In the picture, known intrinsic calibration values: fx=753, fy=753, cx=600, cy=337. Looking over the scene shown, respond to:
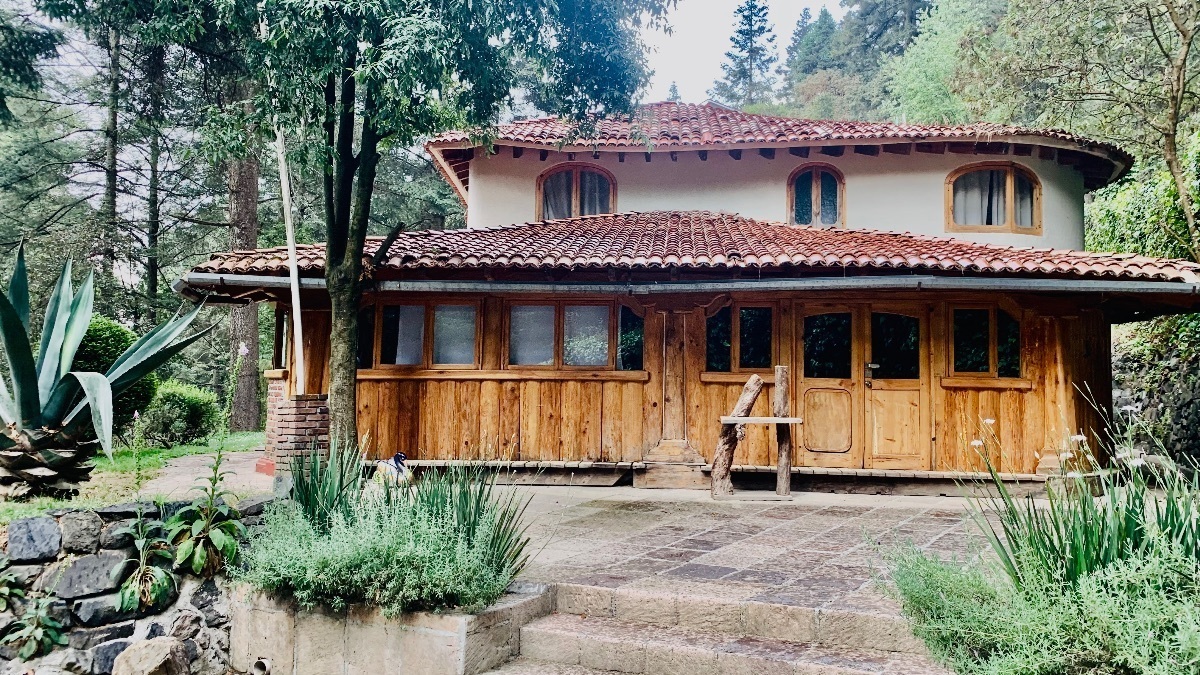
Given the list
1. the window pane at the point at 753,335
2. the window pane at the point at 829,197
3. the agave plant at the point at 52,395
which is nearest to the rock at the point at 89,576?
the agave plant at the point at 52,395

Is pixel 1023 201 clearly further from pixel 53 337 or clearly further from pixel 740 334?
pixel 53 337

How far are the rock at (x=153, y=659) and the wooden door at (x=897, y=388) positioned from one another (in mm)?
7402

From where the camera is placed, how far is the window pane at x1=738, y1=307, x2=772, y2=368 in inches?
372

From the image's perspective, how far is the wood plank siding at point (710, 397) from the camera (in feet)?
29.6

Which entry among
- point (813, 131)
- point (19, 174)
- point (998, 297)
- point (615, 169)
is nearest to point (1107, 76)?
point (813, 131)

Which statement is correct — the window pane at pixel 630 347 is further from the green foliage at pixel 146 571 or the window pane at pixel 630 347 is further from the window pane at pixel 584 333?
the green foliage at pixel 146 571

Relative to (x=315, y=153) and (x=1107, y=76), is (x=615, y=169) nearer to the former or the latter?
(x=315, y=153)

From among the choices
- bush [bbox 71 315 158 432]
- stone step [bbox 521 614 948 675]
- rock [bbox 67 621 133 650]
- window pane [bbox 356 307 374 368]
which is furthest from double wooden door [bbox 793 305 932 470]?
bush [bbox 71 315 158 432]

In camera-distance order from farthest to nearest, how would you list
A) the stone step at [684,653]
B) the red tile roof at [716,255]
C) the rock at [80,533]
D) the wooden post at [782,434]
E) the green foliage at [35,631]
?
the red tile roof at [716,255] < the wooden post at [782,434] < the rock at [80,533] < the green foliage at [35,631] < the stone step at [684,653]

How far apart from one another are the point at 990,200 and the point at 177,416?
13944 mm

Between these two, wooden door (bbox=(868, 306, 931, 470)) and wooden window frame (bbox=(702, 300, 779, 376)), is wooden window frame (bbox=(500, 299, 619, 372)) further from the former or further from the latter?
wooden door (bbox=(868, 306, 931, 470))

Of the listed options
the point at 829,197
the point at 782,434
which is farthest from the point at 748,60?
the point at 782,434

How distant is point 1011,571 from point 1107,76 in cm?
1152

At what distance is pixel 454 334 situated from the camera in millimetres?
9633
